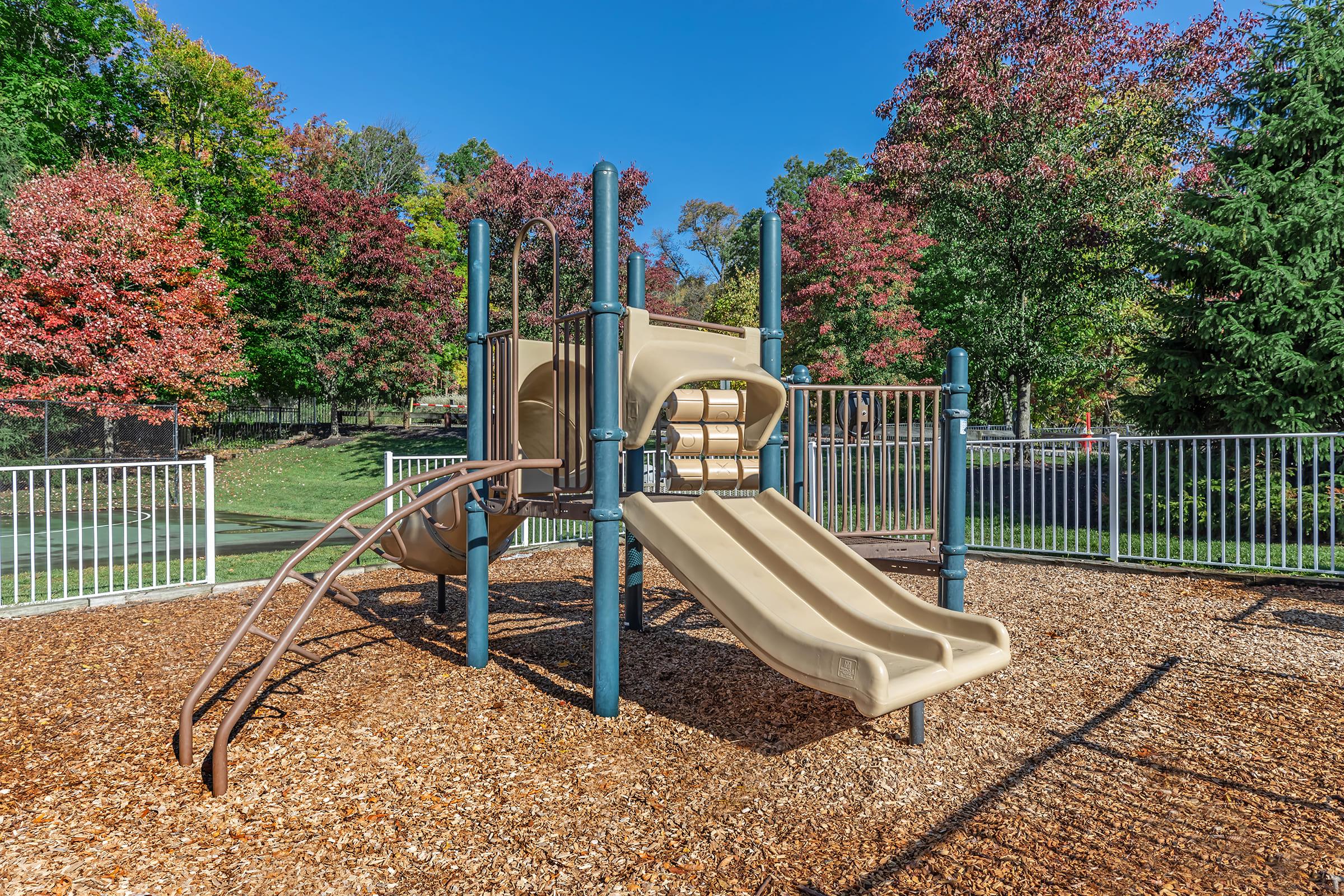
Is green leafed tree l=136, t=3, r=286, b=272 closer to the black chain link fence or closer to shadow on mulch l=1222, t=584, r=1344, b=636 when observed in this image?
the black chain link fence

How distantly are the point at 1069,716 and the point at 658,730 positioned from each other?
2221 millimetres

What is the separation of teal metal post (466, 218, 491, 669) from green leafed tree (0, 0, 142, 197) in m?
19.6

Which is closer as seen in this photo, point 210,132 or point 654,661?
point 654,661

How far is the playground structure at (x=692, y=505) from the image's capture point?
3412 millimetres

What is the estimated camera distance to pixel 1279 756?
356cm

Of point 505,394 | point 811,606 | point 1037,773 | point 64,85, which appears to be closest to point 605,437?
point 505,394

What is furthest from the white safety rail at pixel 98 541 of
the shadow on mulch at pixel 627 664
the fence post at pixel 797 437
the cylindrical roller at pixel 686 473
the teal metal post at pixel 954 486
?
the teal metal post at pixel 954 486

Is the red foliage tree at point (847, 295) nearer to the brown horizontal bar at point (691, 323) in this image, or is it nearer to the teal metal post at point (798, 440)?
the teal metal post at point (798, 440)

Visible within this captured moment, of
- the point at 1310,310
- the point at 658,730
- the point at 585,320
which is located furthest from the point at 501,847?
→ the point at 1310,310

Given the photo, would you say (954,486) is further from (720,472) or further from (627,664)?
(627,664)

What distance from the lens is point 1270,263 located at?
400 inches

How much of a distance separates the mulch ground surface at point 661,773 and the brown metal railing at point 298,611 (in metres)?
0.16

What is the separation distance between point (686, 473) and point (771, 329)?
111cm

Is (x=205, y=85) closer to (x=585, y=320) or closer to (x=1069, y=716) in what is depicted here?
(x=585, y=320)
